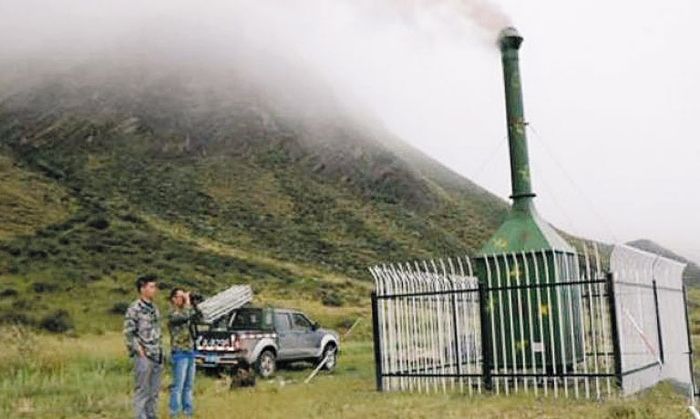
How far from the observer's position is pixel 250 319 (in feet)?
63.4

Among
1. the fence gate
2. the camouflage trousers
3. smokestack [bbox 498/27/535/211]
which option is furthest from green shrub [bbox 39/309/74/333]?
the camouflage trousers

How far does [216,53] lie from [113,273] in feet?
249

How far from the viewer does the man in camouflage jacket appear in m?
9.59

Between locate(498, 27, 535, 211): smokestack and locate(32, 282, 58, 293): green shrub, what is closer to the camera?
locate(498, 27, 535, 211): smokestack

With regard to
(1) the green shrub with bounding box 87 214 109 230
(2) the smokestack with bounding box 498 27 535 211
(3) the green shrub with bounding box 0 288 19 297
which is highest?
(1) the green shrub with bounding box 87 214 109 230

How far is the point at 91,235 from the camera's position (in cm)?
4900

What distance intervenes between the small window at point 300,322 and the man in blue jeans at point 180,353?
9547 millimetres

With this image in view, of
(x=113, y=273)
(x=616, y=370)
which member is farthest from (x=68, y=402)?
(x=113, y=273)

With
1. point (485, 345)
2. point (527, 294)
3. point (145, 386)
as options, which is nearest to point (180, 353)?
point (145, 386)

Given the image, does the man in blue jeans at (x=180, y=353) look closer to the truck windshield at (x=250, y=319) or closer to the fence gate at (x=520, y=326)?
the fence gate at (x=520, y=326)

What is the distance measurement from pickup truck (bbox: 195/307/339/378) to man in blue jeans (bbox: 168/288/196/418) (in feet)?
23.4

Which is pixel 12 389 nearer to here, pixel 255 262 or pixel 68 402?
pixel 68 402

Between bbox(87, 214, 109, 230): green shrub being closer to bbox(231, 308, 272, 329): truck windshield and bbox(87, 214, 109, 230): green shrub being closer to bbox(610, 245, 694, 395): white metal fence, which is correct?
bbox(231, 308, 272, 329): truck windshield

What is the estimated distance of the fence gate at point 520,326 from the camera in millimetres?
12109
